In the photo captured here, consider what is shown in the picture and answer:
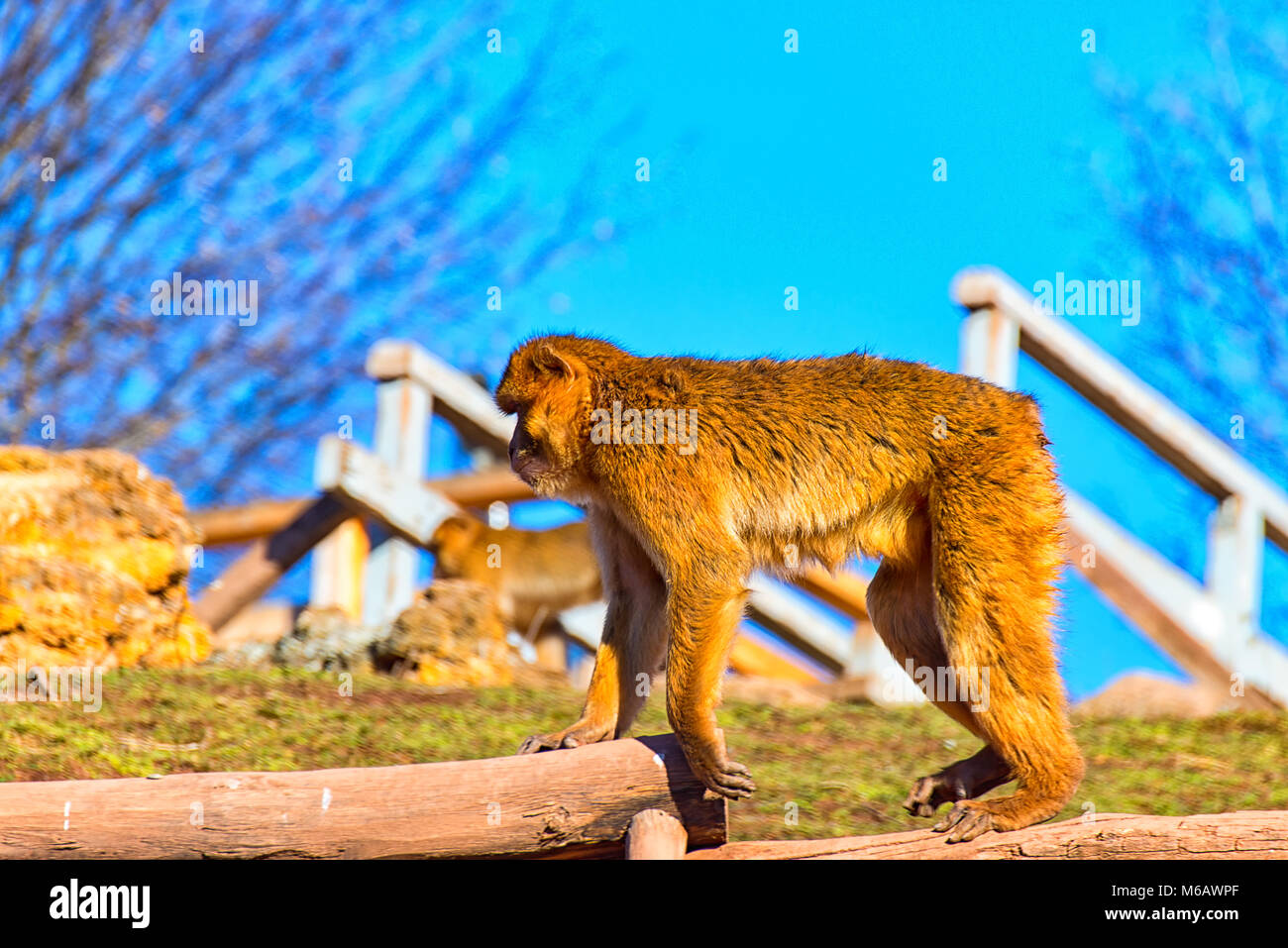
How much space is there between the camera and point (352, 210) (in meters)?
14.0

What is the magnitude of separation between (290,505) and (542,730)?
12.6 ft

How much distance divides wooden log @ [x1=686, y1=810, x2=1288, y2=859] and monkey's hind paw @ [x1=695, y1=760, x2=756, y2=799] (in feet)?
0.80

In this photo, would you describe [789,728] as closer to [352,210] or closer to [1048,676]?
[1048,676]

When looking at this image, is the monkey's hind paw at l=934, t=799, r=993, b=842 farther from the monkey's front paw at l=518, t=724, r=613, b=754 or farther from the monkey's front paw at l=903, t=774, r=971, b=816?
the monkey's front paw at l=518, t=724, r=613, b=754

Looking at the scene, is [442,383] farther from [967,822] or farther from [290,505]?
[967,822]

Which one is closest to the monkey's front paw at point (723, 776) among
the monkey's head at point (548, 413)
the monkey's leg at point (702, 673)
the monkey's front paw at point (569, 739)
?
the monkey's leg at point (702, 673)

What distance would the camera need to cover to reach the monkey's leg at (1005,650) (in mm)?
4480

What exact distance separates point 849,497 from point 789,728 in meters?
3.39

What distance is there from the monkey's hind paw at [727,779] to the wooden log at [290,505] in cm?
571

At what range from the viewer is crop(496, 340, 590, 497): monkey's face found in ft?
16.2

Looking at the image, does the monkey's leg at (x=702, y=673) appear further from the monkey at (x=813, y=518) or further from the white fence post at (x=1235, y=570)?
the white fence post at (x=1235, y=570)

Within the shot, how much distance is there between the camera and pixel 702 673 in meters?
4.34

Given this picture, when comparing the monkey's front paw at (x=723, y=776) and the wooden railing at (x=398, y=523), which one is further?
the wooden railing at (x=398, y=523)

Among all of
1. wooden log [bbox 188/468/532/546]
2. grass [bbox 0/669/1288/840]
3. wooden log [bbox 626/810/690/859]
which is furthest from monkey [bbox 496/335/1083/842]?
wooden log [bbox 188/468/532/546]
